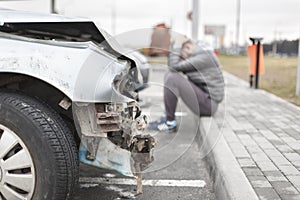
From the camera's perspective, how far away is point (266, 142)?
169 inches

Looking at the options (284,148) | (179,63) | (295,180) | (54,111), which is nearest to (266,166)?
(295,180)

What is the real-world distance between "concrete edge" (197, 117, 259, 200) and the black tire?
1111mm

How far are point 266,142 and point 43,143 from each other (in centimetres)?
257

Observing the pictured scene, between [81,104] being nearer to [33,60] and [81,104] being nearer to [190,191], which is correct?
[33,60]

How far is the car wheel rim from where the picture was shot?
2.54m

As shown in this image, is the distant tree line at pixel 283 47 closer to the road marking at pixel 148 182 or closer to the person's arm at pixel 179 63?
the person's arm at pixel 179 63

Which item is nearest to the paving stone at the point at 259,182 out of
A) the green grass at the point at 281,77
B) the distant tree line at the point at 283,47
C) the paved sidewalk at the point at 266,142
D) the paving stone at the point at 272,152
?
the paved sidewalk at the point at 266,142

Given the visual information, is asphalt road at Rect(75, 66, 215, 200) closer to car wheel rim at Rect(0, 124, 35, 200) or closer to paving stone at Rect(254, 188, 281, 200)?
paving stone at Rect(254, 188, 281, 200)

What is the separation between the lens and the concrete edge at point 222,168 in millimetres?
2842

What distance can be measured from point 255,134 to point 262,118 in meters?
1.07

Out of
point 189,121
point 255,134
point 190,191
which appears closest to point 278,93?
point 189,121

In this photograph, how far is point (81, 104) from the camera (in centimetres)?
264

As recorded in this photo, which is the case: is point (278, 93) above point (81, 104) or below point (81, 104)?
below

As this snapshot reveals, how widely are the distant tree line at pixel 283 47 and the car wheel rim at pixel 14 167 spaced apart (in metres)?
6.89
